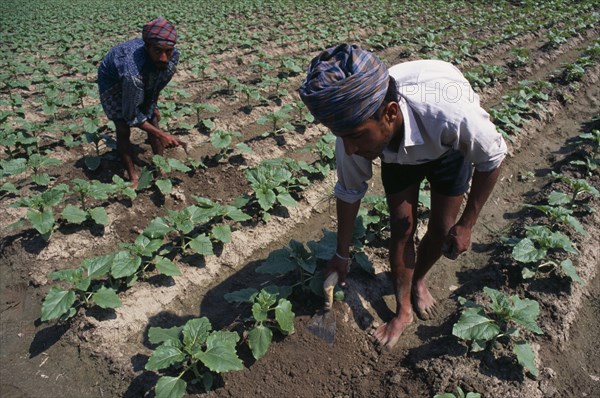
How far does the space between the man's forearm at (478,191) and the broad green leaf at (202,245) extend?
2060mm

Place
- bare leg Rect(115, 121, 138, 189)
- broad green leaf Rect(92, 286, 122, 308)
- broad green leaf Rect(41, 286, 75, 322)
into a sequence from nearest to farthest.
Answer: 1. broad green leaf Rect(41, 286, 75, 322)
2. broad green leaf Rect(92, 286, 122, 308)
3. bare leg Rect(115, 121, 138, 189)

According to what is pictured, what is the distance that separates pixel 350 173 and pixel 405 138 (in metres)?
0.45

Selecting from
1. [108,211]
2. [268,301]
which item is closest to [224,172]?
[108,211]

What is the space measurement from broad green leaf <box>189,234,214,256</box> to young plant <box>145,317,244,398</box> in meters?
0.89

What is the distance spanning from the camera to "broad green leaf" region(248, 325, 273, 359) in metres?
2.67

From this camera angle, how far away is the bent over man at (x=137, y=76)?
4.01 metres

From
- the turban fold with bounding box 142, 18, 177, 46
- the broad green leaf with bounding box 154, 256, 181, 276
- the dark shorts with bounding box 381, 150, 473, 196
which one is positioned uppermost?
the turban fold with bounding box 142, 18, 177, 46

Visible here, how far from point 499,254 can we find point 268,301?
2.14 meters

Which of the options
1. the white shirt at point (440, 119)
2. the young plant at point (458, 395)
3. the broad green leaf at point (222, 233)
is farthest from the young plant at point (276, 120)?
the young plant at point (458, 395)

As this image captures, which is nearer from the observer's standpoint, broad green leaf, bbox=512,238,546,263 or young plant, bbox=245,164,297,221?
broad green leaf, bbox=512,238,546,263

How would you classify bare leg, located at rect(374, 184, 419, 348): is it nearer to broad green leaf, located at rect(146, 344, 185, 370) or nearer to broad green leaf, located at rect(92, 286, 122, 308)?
broad green leaf, located at rect(146, 344, 185, 370)

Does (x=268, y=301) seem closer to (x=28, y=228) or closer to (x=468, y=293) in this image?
(x=468, y=293)

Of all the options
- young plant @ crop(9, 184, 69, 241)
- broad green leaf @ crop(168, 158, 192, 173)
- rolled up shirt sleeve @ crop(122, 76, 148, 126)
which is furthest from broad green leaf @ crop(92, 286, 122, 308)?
rolled up shirt sleeve @ crop(122, 76, 148, 126)

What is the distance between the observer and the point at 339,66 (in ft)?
6.13
